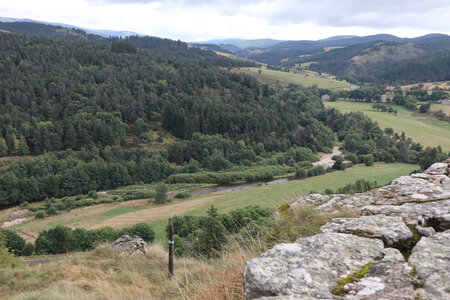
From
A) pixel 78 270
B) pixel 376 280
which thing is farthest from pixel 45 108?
pixel 376 280

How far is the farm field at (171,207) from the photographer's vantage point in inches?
1783

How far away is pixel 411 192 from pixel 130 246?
434 inches

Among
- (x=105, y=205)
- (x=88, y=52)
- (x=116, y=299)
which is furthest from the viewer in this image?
(x=88, y=52)

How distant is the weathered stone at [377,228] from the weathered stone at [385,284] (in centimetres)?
94

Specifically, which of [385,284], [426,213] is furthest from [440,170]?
[385,284]

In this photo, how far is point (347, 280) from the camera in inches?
131

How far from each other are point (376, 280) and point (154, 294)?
15.3 feet

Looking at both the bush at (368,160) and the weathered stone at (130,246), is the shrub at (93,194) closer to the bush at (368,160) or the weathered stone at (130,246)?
the weathered stone at (130,246)

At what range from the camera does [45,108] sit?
285 ft

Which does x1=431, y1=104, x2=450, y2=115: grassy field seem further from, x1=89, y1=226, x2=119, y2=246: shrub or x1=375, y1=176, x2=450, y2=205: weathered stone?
x1=375, y1=176, x2=450, y2=205: weathered stone

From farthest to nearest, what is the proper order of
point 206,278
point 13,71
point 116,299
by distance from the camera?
point 13,71, point 206,278, point 116,299

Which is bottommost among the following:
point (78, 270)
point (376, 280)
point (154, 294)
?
point (78, 270)

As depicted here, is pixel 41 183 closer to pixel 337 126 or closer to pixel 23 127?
pixel 23 127

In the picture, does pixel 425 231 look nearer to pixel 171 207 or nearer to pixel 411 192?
pixel 411 192
